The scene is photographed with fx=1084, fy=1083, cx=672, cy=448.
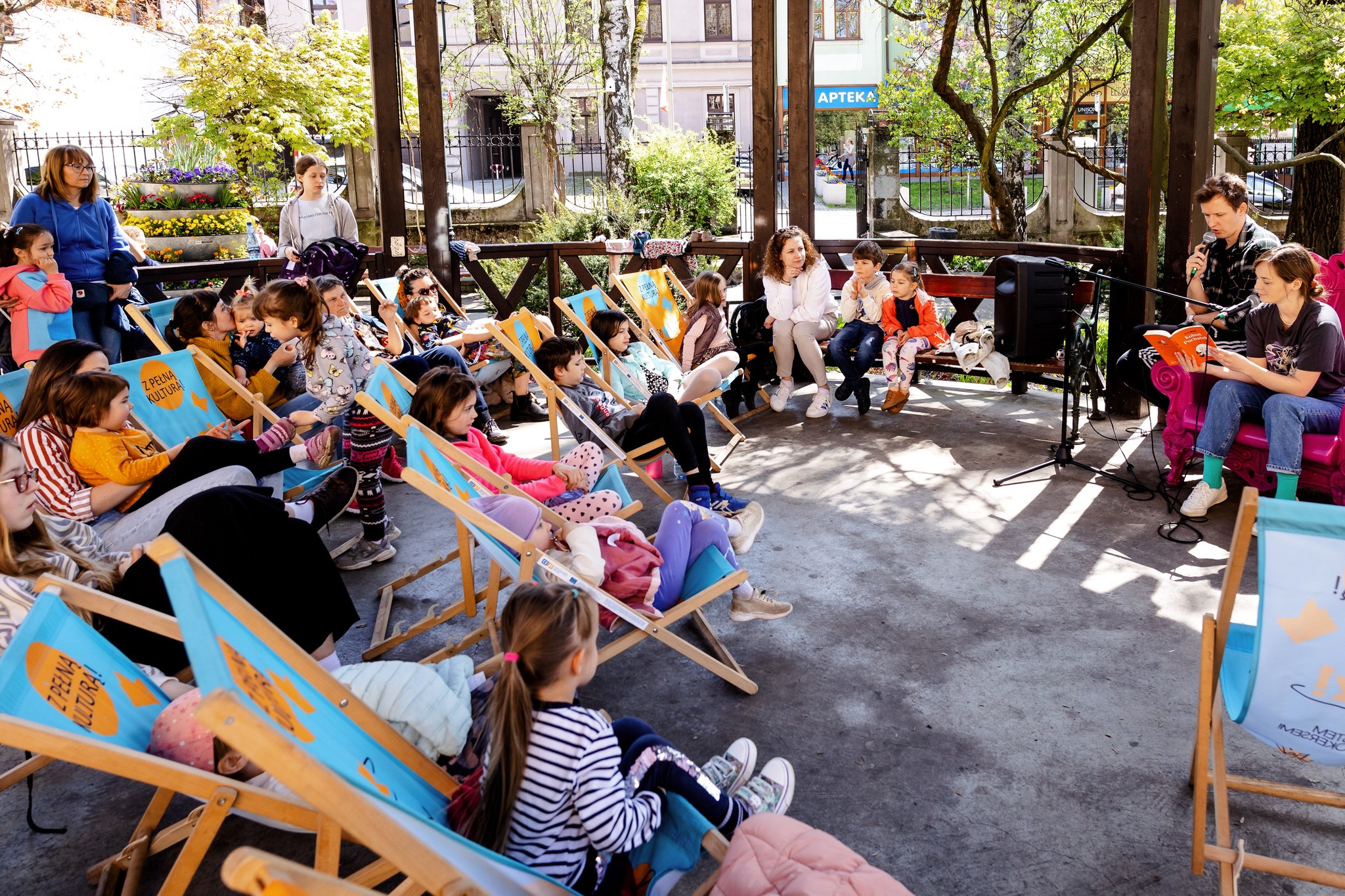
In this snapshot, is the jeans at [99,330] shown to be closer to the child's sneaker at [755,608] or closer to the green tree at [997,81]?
the child's sneaker at [755,608]

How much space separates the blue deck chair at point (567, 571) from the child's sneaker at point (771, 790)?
554 mm

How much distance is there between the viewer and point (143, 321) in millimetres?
5340

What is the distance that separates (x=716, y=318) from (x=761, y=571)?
257 cm

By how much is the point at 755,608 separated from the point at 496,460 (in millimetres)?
1130

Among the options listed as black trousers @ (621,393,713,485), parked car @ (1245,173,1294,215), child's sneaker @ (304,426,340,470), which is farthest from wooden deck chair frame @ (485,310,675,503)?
parked car @ (1245,173,1294,215)

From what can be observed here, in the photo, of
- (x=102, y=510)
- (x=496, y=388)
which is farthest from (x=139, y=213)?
(x=102, y=510)

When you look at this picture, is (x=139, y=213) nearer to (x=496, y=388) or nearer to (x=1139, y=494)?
(x=496, y=388)

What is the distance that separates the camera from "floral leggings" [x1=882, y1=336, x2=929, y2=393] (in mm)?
6750

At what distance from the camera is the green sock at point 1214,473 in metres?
4.86

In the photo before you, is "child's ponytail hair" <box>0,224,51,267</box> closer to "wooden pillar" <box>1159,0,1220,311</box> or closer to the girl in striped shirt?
the girl in striped shirt

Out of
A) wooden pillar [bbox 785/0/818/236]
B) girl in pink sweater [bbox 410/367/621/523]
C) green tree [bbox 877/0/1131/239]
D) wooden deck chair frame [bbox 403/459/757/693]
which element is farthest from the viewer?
green tree [bbox 877/0/1131/239]

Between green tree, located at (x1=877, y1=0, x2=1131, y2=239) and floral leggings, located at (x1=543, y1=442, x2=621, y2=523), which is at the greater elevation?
green tree, located at (x1=877, y1=0, x2=1131, y2=239)

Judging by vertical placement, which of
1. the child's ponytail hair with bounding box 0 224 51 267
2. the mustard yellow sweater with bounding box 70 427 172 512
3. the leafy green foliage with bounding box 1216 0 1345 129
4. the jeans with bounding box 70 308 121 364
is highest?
the leafy green foliage with bounding box 1216 0 1345 129

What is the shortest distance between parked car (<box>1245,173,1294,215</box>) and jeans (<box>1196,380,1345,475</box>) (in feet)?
42.8
